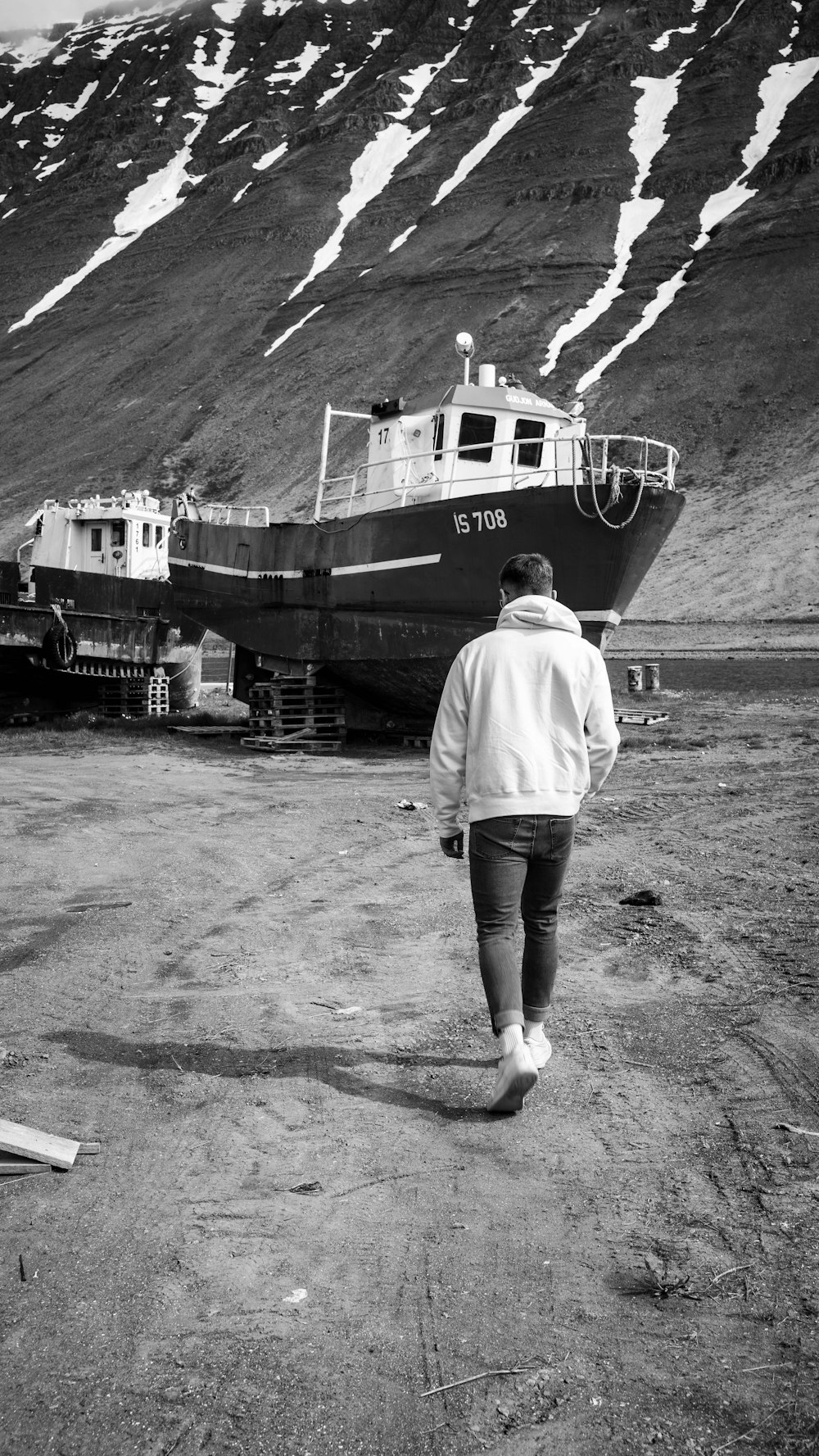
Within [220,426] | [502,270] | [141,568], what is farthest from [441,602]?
[502,270]

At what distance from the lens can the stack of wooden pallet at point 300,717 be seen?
1653 centimetres

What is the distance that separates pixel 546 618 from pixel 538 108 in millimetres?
108545

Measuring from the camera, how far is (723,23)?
103 m

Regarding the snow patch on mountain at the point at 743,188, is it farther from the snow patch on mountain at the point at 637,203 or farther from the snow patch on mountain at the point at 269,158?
the snow patch on mountain at the point at 269,158

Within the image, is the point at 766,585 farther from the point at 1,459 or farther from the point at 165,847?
the point at 1,459

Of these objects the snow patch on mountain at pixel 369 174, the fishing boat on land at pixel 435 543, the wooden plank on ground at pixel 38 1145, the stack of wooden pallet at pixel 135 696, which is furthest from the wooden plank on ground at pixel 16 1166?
the snow patch on mountain at pixel 369 174

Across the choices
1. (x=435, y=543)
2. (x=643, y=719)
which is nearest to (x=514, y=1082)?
(x=435, y=543)

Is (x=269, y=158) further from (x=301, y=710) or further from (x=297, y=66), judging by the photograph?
(x=301, y=710)

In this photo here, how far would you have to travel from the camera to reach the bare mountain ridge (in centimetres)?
5744

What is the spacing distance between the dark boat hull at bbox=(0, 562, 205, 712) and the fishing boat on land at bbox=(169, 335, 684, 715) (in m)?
2.67

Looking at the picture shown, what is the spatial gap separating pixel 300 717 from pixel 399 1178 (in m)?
13.3

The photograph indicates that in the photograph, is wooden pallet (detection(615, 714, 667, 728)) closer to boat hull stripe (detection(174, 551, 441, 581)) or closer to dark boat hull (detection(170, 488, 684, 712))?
dark boat hull (detection(170, 488, 684, 712))

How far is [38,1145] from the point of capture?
3697 millimetres

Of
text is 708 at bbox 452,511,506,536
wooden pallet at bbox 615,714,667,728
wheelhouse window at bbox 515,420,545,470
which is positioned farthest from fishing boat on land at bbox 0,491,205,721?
wooden pallet at bbox 615,714,667,728
